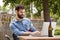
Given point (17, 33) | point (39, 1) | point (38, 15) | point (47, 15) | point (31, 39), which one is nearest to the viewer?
Result: point (31, 39)

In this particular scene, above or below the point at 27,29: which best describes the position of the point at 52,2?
above

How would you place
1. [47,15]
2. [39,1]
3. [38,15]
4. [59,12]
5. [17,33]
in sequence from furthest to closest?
1. [38,15]
2. [59,12]
3. [39,1]
4. [47,15]
5. [17,33]

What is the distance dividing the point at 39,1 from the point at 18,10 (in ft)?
22.1

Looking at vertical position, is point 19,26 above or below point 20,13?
below

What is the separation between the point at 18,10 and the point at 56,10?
7791 millimetres

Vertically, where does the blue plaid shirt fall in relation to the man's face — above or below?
below

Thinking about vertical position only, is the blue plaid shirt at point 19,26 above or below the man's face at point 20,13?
below

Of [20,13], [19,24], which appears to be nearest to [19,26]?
[19,24]

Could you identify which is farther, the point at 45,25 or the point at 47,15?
the point at 47,15

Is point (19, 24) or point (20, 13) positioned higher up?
point (20, 13)

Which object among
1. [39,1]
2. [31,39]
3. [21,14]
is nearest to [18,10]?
[21,14]

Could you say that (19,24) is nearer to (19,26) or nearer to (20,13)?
(19,26)

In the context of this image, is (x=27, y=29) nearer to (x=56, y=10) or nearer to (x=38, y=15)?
(x=56, y=10)

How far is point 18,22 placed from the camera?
4.25 meters
